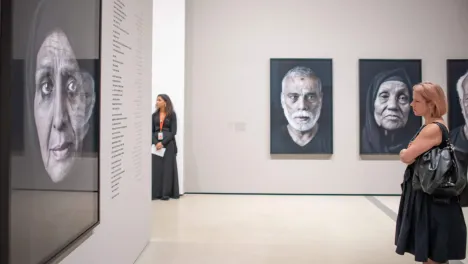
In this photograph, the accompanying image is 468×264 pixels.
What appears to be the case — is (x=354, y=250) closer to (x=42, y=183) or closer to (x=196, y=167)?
(x=42, y=183)

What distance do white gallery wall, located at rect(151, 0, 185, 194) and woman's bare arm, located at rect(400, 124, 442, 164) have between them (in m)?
5.19

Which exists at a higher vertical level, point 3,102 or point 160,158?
point 3,102

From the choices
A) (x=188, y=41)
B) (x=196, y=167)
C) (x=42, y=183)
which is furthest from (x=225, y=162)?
(x=42, y=183)

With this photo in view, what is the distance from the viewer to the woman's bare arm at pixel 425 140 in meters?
3.15

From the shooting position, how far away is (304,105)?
8086 millimetres

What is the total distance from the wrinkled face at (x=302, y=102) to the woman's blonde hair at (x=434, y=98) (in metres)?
4.80

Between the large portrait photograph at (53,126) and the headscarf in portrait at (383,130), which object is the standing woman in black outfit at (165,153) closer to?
the headscarf in portrait at (383,130)

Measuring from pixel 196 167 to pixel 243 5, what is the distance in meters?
3.31

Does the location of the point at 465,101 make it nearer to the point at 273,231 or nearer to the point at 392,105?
the point at 392,105

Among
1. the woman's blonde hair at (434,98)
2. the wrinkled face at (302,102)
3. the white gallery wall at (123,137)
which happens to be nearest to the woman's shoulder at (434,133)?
the woman's blonde hair at (434,98)

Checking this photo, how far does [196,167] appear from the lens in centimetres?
823

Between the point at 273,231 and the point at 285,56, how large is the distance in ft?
13.1

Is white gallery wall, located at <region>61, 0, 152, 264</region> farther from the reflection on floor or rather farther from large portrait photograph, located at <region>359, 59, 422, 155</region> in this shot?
large portrait photograph, located at <region>359, 59, 422, 155</region>

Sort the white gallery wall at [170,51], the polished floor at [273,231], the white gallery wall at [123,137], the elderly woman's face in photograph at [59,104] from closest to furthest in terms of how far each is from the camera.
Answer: the elderly woman's face in photograph at [59,104] < the white gallery wall at [123,137] < the polished floor at [273,231] < the white gallery wall at [170,51]
